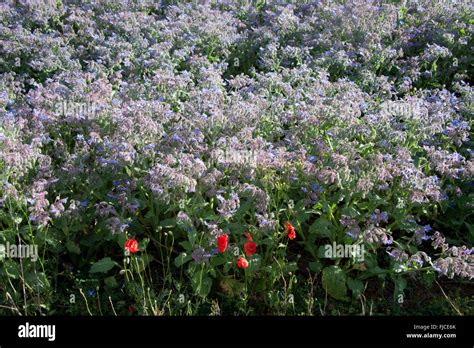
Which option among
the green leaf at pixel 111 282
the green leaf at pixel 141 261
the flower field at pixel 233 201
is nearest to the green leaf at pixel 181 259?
the flower field at pixel 233 201

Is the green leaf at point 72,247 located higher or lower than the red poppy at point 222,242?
lower

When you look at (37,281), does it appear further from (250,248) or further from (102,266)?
(250,248)

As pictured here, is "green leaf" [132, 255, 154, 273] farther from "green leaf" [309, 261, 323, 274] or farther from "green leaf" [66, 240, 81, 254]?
"green leaf" [309, 261, 323, 274]

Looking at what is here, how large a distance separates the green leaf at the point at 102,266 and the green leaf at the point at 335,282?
140cm

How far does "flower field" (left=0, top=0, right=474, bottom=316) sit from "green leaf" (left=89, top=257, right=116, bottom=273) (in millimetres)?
12

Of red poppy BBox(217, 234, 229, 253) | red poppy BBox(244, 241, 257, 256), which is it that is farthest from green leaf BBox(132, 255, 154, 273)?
red poppy BBox(244, 241, 257, 256)

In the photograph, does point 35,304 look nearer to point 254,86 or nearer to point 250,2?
point 254,86

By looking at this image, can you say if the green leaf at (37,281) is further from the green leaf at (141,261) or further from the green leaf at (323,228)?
the green leaf at (323,228)

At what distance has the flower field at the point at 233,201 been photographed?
15.5ft

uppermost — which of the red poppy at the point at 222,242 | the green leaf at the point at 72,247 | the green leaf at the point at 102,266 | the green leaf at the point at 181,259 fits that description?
the red poppy at the point at 222,242

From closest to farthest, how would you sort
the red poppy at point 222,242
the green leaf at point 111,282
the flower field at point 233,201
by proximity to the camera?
the red poppy at point 222,242 → the flower field at point 233,201 → the green leaf at point 111,282

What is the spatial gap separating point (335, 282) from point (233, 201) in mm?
871

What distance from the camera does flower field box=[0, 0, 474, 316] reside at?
4.73 meters

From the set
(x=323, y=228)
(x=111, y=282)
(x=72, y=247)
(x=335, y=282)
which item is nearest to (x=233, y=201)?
(x=323, y=228)
